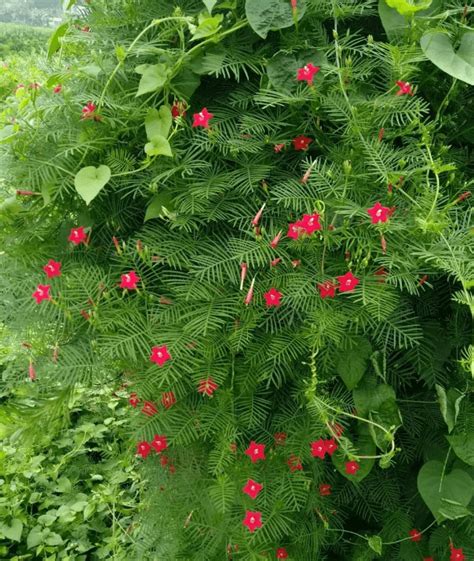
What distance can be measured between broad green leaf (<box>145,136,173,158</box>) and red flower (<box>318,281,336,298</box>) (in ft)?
0.86

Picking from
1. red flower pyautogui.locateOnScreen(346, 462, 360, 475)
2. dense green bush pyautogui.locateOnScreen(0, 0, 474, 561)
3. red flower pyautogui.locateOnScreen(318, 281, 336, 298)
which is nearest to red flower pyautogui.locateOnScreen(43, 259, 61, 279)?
dense green bush pyautogui.locateOnScreen(0, 0, 474, 561)

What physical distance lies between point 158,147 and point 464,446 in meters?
0.63

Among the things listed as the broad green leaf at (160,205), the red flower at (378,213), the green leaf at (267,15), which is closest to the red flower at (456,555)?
the red flower at (378,213)

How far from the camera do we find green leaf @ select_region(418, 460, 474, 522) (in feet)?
3.07

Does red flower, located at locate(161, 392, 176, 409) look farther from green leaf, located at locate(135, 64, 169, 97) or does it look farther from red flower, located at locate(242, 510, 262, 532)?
green leaf, located at locate(135, 64, 169, 97)

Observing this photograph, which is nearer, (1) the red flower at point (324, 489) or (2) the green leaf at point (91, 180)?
(2) the green leaf at point (91, 180)

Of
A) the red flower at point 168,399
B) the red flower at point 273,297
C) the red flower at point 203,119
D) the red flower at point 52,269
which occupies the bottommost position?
the red flower at point 168,399

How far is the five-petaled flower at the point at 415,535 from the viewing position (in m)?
1.08

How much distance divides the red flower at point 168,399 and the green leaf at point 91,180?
327 millimetres

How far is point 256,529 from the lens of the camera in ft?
3.28

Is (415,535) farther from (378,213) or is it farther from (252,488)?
(378,213)

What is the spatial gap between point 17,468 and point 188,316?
3.84 ft

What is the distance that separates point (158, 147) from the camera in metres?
0.79

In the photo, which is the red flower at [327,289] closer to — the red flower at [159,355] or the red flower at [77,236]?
the red flower at [159,355]
